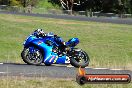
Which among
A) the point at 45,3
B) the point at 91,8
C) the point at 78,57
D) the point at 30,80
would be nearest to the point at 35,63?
the point at 78,57

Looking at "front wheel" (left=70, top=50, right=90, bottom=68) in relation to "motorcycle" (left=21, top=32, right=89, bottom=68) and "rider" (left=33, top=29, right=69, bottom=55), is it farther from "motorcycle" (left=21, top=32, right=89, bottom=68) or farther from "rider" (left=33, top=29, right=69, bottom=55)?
"rider" (left=33, top=29, right=69, bottom=55)

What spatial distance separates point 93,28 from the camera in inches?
1902

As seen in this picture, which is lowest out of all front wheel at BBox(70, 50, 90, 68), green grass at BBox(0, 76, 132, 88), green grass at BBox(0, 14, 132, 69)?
green grass at BBox(0, 14, 132, 69)

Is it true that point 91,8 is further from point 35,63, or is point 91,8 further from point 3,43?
point 35,63

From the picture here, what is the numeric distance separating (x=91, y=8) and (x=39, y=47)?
228 ft

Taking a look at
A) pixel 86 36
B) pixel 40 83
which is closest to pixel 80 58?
pixel 40 83

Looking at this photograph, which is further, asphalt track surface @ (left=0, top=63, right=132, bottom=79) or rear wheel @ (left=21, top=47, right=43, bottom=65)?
rear wheel @ (left=21, top=47, right=43, bottom=65)

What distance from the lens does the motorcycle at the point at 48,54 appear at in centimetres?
1603

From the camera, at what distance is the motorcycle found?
52.6 feet

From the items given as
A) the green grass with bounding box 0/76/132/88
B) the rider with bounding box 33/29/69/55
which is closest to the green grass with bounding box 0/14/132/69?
the rider with bounding box 33/29/69/55

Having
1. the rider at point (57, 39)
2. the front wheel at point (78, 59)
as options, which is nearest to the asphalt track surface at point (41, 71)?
the front wheel at point (78, 59)

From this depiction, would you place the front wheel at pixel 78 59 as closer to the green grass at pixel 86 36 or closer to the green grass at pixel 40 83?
the green grass at pixel 40 83

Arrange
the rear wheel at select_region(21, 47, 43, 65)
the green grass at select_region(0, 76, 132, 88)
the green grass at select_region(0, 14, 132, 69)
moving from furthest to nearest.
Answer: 1. the green grass at select_region(0, 14, 132, 69)
2. the rear wheel at select_region(21, 47, 43, 65)
3. the green grass at select_region(0, 76, 132, 88)

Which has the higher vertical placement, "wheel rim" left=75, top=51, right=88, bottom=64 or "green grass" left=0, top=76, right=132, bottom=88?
"green grass" left=0, top=76, right=132, bottom=88
